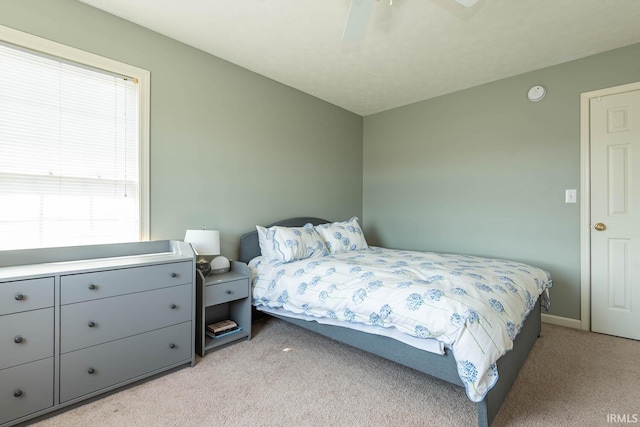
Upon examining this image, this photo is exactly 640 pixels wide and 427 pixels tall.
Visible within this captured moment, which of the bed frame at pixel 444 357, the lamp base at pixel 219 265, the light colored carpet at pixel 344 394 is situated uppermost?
the lamp base at pixel 219 265

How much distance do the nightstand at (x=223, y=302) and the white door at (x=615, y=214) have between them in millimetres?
3142

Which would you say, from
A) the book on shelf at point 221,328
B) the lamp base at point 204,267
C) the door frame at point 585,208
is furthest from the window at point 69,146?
the door frame at point 585,208

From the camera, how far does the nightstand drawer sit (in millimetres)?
2342

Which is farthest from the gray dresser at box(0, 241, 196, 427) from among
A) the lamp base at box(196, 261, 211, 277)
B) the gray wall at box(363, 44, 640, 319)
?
the gray wall at box(363, 44, 640, 319)

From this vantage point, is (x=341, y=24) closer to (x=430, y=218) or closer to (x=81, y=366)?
(x=430, y=218)

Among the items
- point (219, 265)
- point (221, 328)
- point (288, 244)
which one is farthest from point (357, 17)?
point (221, 328)

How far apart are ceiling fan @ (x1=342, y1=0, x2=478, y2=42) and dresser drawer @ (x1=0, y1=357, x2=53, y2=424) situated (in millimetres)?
2523

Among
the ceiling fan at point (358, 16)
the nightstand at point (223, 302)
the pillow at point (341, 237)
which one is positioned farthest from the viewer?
the pillow at point (341, 237)

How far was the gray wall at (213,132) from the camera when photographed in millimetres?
2193

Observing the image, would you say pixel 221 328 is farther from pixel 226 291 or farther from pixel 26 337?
pixel 26 337

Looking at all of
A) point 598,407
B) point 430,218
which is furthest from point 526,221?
point 598,407

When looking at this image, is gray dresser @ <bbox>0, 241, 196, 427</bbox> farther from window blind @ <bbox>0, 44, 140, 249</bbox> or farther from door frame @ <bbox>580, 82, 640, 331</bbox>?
door frame @ <bbox>580, 82, 640, 331</bbox>

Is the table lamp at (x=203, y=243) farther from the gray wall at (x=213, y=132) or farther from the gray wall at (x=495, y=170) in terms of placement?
the gray wall at (x=495, y=170)

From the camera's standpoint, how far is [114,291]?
1.82 meters
